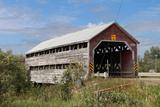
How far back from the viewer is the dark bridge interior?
1537 inches

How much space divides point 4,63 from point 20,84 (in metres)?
9.30

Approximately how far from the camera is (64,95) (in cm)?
1759

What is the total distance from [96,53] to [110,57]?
4.88 feet

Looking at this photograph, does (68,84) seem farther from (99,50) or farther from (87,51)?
(99,50)

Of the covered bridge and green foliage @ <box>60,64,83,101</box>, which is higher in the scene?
the covered bridge

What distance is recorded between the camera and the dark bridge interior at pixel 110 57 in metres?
39.0

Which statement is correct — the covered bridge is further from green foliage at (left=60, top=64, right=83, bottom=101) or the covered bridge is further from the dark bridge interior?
green foliage at (left=60, top=64, right=83, bottom=101)

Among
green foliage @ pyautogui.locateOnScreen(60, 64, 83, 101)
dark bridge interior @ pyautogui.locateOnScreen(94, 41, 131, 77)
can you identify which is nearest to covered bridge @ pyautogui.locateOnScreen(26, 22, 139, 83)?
dark bridge interior @ pyautogui.locateOnScreen(94, 41, 131, 77)

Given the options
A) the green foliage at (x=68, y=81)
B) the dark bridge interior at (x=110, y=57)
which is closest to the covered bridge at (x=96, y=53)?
the dark bridge interior at (x=110, y=57)

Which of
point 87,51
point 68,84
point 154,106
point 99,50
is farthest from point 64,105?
point 99,50

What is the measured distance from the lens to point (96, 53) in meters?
41.9

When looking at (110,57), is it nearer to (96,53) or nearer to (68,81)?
(96,53)

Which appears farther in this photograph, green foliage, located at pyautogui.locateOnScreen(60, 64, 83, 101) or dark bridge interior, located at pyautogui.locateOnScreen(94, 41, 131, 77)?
dark bridge interior, located at pyautogui.locateOnScreen(94, 41, 131, 77)

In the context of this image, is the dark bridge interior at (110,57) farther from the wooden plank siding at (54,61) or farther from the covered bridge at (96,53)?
the wooden plank siding at (54,61)
